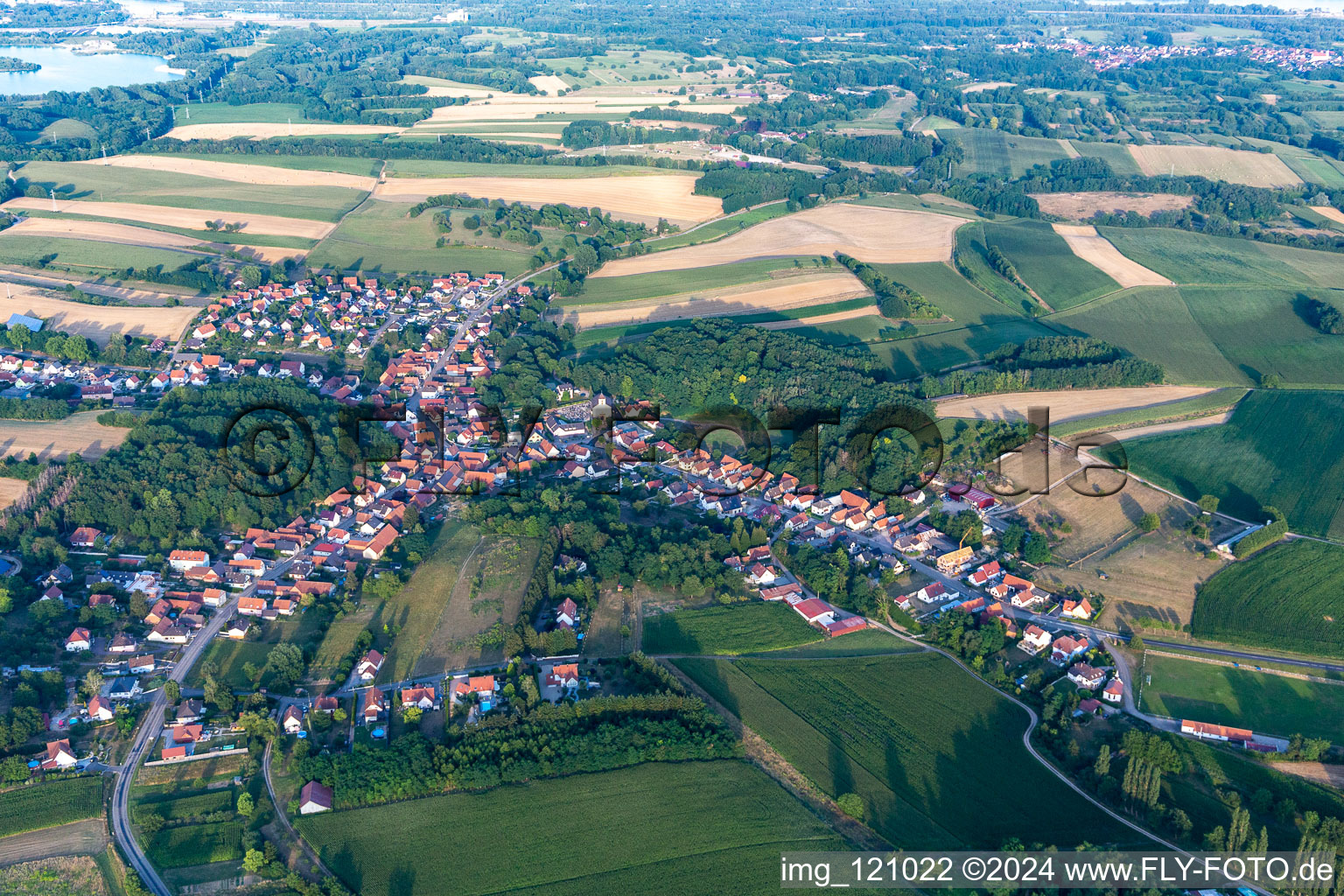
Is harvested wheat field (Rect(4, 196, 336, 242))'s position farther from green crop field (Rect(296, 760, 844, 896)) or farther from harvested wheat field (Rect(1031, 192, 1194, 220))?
harvested wheat field (Rect(1031, 192, 1194, 220))

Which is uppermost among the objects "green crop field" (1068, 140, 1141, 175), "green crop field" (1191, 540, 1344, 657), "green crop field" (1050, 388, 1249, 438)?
"green crop field" (1068, 140, 1141, 175)

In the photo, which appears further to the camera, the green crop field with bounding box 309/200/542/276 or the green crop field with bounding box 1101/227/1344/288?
the green crop field with bounding box 309/200/542/276

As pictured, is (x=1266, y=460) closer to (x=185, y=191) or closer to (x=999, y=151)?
(x=999, y=151)

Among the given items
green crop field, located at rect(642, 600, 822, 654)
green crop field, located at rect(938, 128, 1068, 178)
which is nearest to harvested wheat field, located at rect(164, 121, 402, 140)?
green crop field, located at rect(938, 128, 1068, 178)

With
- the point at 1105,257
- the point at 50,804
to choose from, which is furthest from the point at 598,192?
the point at 50,804

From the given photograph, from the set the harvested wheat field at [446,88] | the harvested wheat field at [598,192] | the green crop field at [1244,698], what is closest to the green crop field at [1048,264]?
the harvested wheat field at [598,192]

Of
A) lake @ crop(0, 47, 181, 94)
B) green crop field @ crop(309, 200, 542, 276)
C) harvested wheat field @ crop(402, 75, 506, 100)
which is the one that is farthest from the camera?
lake @ crop(0, 47, 181, 94)

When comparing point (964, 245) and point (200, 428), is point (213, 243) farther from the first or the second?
point (964, 245)
